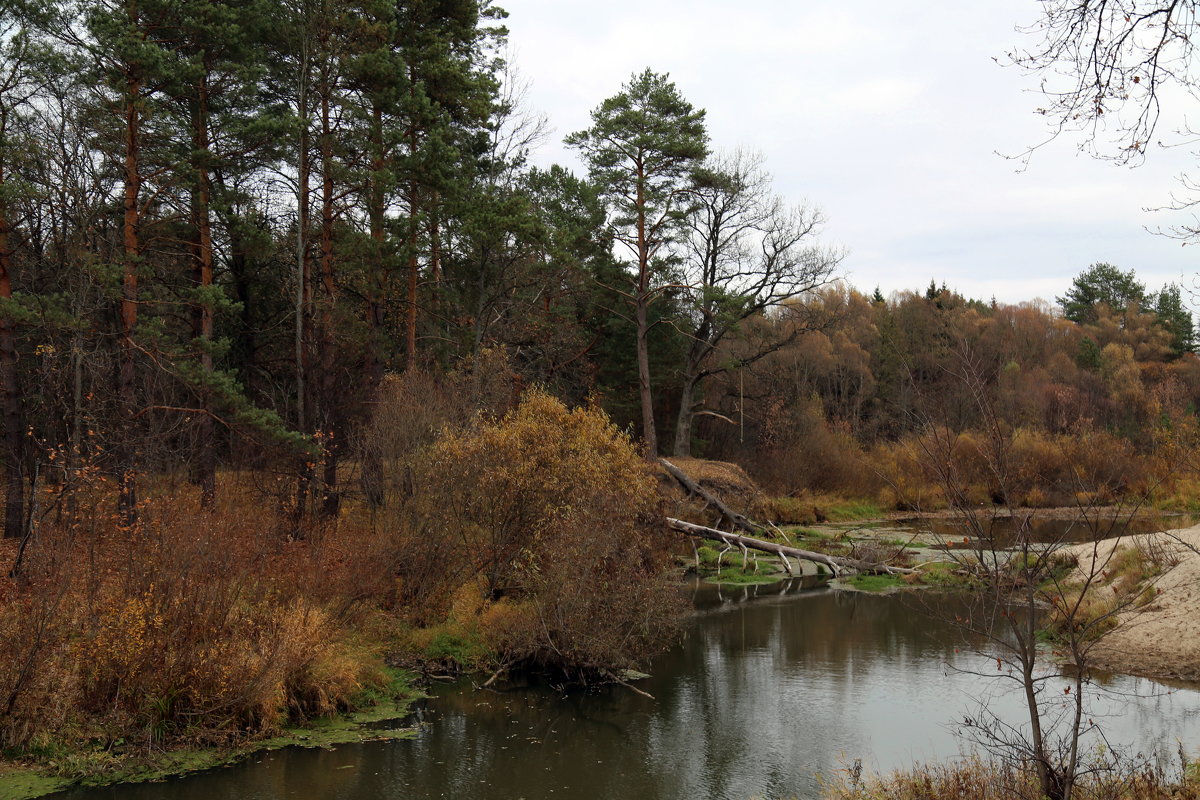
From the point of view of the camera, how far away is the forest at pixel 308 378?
1125 centimetres

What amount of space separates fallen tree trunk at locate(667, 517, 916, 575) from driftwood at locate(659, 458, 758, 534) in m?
0.96

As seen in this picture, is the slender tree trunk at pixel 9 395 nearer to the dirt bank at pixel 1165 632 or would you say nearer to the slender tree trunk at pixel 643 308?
the dirt bank at pixel 1165 632

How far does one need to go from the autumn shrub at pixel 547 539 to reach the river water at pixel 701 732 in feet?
2.86

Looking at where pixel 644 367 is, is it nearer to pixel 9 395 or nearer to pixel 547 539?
pixel 547 539

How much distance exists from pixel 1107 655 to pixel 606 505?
27.6 ft

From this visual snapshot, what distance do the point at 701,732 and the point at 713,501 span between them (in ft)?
Answer: 47.9

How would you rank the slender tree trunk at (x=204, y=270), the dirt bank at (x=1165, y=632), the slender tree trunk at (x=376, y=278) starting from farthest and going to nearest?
the slender tree trunk at (x=376, y=278) → the slender tree trunk at (x=204, y=270) → the dirt bank at (x=1165, y=632)

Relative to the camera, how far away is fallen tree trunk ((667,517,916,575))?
23.4 meters

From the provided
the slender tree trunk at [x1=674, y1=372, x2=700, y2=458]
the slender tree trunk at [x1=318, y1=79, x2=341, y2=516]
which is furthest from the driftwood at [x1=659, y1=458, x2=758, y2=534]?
the slender tree trunk at [x1=318, y1=79, x2=341, y2=516]

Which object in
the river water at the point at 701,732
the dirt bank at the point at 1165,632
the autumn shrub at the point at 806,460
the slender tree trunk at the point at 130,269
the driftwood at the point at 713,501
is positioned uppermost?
the slender tree trunk at the point at 130,269

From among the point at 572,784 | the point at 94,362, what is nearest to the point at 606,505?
the point at 572,784

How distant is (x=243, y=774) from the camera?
403 inches

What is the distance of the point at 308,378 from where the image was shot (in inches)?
801

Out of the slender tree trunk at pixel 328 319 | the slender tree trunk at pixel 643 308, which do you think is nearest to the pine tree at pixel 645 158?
the slender tree trunk at pixel 643 308
